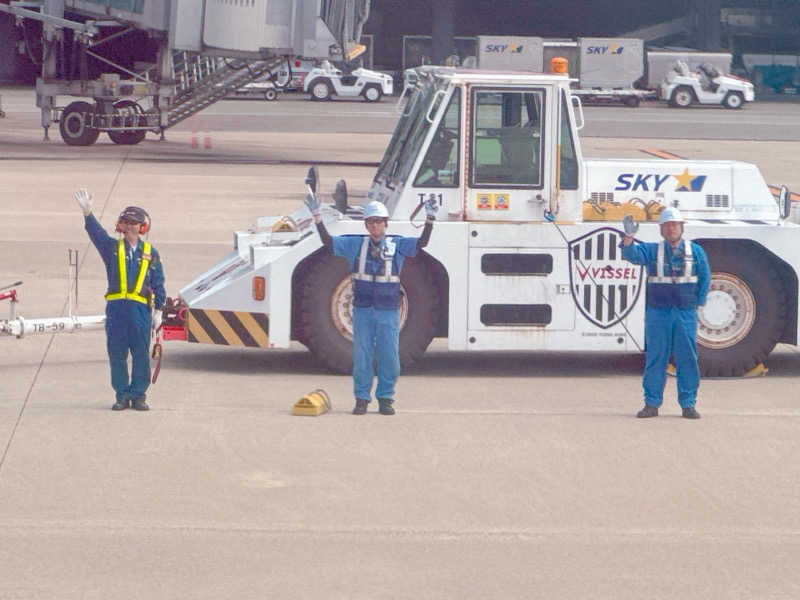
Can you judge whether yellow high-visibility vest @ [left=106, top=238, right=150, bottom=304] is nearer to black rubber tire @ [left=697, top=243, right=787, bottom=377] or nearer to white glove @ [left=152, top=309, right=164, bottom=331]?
white glove @ [left=152, top=309, right=164, bottom=331]

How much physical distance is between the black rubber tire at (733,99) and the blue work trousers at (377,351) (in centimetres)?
5412

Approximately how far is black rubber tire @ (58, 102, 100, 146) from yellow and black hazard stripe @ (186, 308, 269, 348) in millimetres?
24077

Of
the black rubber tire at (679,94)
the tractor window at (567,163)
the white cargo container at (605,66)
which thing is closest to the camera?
the tractor window at (567,163)

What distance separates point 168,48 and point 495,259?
23.1m

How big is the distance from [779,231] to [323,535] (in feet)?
20.2

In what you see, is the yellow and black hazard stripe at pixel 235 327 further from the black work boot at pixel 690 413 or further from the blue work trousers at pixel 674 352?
the black work boot at pixel 690 413

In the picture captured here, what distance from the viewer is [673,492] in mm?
8750

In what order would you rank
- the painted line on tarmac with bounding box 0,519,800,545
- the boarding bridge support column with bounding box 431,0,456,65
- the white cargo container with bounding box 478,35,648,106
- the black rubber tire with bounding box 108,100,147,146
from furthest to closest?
the boarding bridge support column with bounding box 431,0,456,65, the white cargo container with bounding box 478,35,648,106, the black rubber tire with bounding box 108,100,147,146, the painted line on tarmac with bounding box 0,519,800,545

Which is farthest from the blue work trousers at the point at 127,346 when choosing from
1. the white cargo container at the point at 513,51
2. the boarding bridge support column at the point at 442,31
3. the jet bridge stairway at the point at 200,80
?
the boarding bridge support column at the point at 442,31

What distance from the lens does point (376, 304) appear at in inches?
423

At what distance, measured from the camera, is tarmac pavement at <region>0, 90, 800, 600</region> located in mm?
7117

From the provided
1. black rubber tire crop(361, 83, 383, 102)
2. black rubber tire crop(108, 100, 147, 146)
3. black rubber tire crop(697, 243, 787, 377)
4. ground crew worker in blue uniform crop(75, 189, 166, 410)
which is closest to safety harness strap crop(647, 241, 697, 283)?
black rubber tire crop(697, 243, 787, 377)

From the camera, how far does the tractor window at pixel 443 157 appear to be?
1202cm

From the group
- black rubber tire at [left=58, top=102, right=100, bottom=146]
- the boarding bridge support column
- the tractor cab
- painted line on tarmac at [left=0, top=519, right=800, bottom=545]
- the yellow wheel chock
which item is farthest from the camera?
the boarding bridge support column
